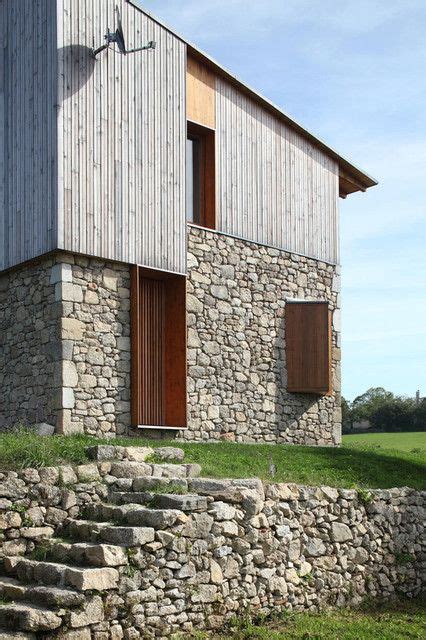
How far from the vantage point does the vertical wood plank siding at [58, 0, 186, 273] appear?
16.6 meters

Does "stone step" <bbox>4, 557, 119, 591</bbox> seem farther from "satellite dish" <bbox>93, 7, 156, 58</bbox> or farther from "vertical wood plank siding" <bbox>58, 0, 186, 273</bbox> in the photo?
"satellite dish" <bbox>93, 7, 156, 58</bbox>

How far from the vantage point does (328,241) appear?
884 inches

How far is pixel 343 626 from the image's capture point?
12.1 m

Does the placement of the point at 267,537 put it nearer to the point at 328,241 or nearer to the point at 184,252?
the point at 184,252

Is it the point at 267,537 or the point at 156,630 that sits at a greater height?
the point at 267,537

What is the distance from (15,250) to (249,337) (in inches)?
209

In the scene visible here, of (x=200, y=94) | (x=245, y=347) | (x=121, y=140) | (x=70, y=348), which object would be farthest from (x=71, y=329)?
(x=200, y=94)

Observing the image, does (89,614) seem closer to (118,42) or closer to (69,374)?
(69,374)

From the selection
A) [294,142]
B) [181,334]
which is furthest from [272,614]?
[294,142]

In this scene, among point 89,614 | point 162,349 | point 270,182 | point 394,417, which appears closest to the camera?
point 89,614

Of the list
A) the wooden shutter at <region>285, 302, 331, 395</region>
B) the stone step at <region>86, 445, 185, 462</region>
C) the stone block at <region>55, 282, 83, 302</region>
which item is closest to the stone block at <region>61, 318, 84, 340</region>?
the stone block at <region>55, 282, 83, 302</region>

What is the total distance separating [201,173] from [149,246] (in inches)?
109

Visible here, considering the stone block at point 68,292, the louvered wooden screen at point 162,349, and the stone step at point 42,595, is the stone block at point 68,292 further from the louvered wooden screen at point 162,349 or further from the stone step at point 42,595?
the stone step at point 42,595

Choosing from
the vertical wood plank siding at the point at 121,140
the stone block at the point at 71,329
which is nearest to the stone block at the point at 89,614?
the stone block at the point at 71,329
